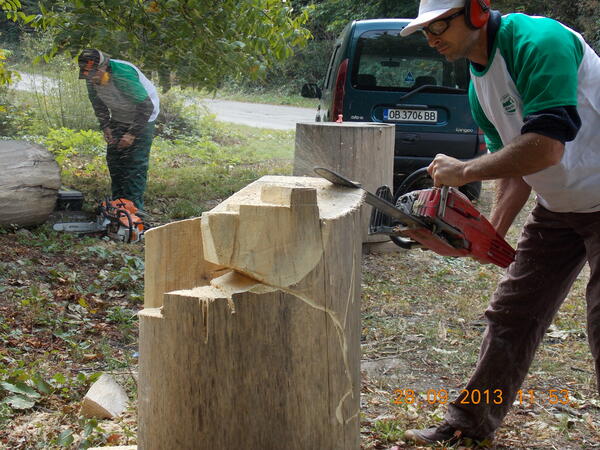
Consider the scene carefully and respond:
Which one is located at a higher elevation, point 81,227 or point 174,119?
point 174,119

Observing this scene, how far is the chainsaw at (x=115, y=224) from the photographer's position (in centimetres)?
581

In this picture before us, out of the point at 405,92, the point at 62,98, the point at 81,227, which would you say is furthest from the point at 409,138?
the point at 62,98

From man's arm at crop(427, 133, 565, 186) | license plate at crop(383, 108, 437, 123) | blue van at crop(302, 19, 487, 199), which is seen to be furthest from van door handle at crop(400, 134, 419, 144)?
man's arm at crop(427, 133, 565, 186)

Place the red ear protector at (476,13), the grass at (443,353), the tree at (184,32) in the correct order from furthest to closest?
the tree at (184,32), the grass at (443,353), the red ear protector at (476,13)

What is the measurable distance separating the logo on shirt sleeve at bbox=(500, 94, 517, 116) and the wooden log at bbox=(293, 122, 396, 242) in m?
2.76

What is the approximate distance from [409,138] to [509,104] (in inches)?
191

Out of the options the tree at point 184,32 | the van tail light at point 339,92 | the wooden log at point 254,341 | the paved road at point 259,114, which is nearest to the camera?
the wooden log at point 254,341

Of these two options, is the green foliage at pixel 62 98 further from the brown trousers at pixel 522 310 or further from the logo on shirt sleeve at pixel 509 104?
the logo on shirt sleeve at pixel 509 104

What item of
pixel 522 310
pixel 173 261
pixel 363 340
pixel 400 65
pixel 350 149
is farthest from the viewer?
pixel 400 65

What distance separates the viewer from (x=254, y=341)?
5.34ft

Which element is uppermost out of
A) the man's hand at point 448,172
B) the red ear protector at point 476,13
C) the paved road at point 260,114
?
the red ear protector at point 476,13

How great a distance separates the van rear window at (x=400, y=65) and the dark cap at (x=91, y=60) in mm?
2595

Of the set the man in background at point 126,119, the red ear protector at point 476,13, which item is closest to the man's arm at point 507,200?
the red ear protector at point 476,13

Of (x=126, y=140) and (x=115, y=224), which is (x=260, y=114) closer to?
(x=126, y=140)
